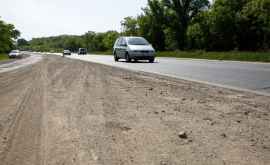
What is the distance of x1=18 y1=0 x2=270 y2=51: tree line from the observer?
2308 inches

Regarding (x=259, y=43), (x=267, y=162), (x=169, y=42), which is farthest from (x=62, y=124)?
(x=169, y=42)

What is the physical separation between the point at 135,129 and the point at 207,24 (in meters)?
66.7

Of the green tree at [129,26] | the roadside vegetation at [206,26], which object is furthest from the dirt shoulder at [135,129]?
the green tree at [129,26]

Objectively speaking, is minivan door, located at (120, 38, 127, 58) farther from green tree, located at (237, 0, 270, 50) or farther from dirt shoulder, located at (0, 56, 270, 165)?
green tree, located at (237, 0, 270, 50)

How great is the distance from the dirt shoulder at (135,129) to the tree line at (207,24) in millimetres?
45267

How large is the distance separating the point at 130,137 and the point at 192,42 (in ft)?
239

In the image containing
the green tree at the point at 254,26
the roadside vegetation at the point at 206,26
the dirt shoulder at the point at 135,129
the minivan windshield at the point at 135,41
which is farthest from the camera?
the roadside vegetation at the point at 206,26

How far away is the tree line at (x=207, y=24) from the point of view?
2308 inches

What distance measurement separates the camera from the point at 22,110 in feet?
23.9

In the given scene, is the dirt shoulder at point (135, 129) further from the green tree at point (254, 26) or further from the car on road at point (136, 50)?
the green tree at point (254, 26)

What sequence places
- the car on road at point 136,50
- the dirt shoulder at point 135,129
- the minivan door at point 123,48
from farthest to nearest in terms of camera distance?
the minivan door at point 123,48
the car on road at point 136,50
the dirt shoulder at point 135,129

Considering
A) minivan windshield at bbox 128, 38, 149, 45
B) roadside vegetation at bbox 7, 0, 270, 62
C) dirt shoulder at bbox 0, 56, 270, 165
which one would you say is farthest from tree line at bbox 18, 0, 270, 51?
dirt shoulder at bbox 0, 56, 270, 165

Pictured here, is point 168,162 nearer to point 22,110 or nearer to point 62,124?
point 62,124

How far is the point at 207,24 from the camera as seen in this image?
7038 centimetres
